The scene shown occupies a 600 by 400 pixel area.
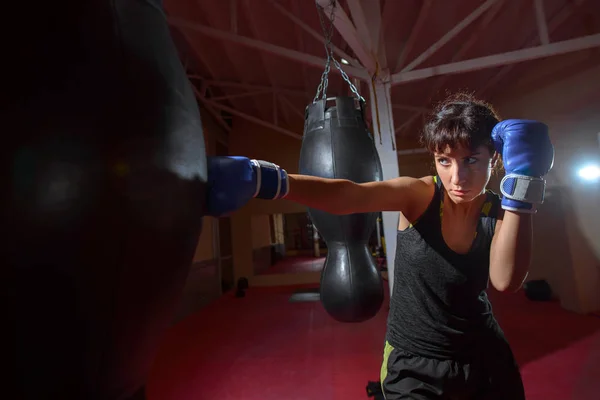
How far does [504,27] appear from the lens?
395 centimetres

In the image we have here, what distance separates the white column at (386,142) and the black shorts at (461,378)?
2.04 meters

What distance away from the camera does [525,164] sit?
869 mm

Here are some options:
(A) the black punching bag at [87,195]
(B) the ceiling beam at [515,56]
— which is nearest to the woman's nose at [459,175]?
(A) the black punching bag at [87,195]

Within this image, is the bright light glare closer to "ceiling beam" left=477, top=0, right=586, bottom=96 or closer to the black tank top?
"ceiling beam" left=477, top=0, right=586, bottom=96

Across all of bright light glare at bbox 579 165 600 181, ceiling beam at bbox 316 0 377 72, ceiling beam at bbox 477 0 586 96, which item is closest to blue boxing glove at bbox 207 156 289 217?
ceiling beam at bbox 316 0 377 72

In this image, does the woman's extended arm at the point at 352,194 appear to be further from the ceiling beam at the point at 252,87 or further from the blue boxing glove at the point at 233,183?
the ceiling beam at the point at 252,87

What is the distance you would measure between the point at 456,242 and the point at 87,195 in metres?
1.04

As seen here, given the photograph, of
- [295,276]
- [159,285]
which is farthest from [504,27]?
[295,276]

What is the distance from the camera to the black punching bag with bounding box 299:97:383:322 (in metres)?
1.34

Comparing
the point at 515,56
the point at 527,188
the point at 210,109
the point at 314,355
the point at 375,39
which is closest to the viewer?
the point at 527,188

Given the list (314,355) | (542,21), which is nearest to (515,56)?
(542,21)

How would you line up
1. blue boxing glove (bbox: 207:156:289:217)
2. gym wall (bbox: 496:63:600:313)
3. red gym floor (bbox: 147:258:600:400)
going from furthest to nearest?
gym wall (bbox: 496:63:600:313), red gym floor (bbox: 147:258:600:400), blue boxing glove (bbox: 207:156:289:217)

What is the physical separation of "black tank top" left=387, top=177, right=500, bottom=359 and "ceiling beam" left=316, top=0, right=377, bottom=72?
5.37 feet

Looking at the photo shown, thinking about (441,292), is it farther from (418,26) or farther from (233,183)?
(418,26)
